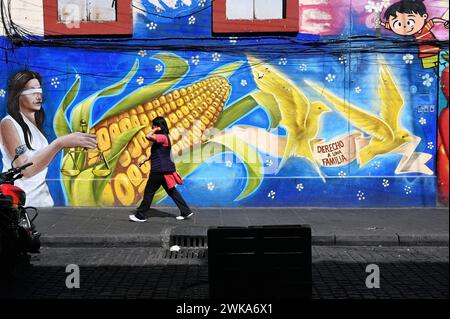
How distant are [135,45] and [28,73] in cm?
216

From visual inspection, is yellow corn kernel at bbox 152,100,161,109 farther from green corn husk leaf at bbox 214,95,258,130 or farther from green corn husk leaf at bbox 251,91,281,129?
green corn husk leaf at bbox 251,91,281,129

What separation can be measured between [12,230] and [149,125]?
182 inches

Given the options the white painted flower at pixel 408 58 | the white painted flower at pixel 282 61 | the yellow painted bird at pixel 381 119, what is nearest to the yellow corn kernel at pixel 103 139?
the white painted flower at pixel 282 61

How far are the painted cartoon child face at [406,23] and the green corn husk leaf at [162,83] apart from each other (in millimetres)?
4081

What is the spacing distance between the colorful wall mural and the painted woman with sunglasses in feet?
0.47

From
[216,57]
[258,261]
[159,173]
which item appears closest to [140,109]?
[216,57]

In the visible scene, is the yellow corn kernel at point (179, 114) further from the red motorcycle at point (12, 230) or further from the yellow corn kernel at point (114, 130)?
the red motorcycle at point (12, 230)

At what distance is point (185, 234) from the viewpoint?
7629mm

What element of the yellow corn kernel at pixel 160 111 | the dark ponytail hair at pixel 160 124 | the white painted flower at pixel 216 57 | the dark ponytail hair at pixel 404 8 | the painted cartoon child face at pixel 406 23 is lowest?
the dark ponytail hair at pixel 160 124

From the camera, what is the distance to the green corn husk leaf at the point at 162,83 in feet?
32.1

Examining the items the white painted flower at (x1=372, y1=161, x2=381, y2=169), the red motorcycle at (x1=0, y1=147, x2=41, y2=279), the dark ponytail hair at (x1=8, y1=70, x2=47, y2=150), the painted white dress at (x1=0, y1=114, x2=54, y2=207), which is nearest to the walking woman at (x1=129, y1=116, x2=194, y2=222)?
the painted white dress at (x1=0, y1=114, x2=54, y2=207)
